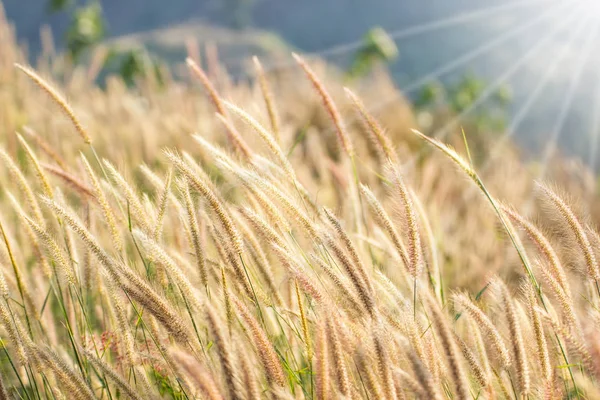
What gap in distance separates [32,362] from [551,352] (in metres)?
1.02

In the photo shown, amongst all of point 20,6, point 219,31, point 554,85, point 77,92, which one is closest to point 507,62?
point 554,85

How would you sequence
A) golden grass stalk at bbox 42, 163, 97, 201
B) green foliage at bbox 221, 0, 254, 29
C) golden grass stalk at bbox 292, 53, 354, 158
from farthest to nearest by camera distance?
green foliage at bbox 221, 0, 254, 29, golden grass stalk at bbox 292, 53, 354, 158, golden grass stalk at bbox 42, 163, 97, 201

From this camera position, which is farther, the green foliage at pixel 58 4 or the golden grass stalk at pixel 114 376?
the green foliage at pixel 58 4

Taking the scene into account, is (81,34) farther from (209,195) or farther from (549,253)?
(549,253)

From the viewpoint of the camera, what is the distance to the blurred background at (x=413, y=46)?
9.55 m

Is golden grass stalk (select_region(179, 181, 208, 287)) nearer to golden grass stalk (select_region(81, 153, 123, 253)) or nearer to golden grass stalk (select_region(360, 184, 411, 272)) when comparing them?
golden grass stalk (select_region(81, 153, 123, 253))

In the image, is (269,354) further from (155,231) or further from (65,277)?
(65,277)

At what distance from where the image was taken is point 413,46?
198 feet

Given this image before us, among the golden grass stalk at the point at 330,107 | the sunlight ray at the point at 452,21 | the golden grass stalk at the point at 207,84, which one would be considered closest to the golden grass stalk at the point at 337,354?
the golden grass stalk at the point at 330,107

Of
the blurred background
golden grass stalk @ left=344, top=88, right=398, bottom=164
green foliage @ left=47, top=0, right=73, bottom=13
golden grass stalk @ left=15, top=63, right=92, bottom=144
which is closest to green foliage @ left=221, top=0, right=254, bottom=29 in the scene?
the blurred background

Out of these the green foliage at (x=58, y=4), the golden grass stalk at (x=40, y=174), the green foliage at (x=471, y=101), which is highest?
the green foliage at (x=58, y=4)

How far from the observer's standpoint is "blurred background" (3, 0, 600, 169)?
9.55 m

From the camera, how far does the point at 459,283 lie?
2570 millimetres

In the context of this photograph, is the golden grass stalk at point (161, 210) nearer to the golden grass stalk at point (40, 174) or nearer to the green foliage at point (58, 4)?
the golden grass stalk at point (40, 174)
